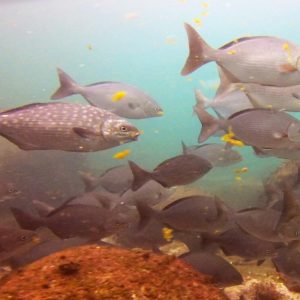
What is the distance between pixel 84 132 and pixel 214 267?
6.05 ft

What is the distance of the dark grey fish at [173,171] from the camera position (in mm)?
4402

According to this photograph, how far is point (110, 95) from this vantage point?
17.5 feet

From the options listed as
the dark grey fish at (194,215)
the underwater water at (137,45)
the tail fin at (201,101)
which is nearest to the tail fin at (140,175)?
the dark grey fish at (194,215)

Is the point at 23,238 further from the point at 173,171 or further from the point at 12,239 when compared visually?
the point at 173,171

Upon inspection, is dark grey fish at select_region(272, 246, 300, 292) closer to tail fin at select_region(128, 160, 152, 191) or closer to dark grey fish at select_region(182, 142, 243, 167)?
tail fin at select_region(128, 160, 152, 191)

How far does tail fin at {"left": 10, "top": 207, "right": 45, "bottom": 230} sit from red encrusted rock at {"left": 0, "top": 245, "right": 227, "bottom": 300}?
112cm

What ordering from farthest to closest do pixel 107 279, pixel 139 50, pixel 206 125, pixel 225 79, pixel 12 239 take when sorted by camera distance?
pixel 139 50 < pixel 225 79 < pixel 206 125 < pixel 12 239 < pixel 107 279

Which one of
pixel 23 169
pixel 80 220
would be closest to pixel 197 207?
pixel 80 220

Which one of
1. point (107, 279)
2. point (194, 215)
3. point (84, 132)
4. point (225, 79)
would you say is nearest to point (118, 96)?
point (225, 79)

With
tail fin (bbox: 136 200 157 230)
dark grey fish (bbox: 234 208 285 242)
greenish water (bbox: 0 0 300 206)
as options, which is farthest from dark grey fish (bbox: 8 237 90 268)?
greenish water (bbox: 0 0 300 206)

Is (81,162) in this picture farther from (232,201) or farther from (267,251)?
(267,251)

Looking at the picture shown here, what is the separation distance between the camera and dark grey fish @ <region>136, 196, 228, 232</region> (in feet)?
13.7

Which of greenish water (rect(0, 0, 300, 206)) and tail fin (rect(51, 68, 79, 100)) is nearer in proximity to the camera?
tail fin (rect(51, 68, 79, 100))

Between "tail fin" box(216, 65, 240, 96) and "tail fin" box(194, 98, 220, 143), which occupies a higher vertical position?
"tail fin" box(216, 65, 240, 96)
